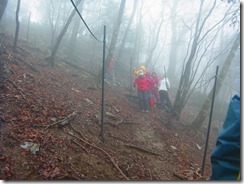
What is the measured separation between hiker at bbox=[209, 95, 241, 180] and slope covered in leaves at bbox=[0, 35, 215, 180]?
11.3 feet

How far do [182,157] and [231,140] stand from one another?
20.7 ft

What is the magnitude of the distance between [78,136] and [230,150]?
16.8 feet

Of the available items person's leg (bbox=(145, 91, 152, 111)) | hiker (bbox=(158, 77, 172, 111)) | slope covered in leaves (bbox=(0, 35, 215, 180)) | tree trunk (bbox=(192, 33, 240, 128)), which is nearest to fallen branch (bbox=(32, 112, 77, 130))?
slope covered in leaves (bbox=(0, 35, 215, 180))

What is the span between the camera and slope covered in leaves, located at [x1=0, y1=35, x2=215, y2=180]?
16.7ft

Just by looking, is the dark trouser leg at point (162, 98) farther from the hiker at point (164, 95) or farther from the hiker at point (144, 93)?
the hiker at point (144, 93)

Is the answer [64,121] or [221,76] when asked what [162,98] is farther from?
[64,121]

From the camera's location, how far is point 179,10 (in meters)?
26.7

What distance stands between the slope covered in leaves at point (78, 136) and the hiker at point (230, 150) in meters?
3.45

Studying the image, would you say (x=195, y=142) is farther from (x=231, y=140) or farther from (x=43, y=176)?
(x=231, y=140)

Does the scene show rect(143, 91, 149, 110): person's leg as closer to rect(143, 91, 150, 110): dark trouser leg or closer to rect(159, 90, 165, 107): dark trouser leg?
rect(143, 91, 150, 110): dark trouser leg

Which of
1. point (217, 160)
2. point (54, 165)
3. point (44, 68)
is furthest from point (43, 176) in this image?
point (44, 68)

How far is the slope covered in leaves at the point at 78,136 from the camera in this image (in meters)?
5.08

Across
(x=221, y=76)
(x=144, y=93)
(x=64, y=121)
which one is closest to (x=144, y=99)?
(x=144, y=93)

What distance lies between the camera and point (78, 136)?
6.56 metres
